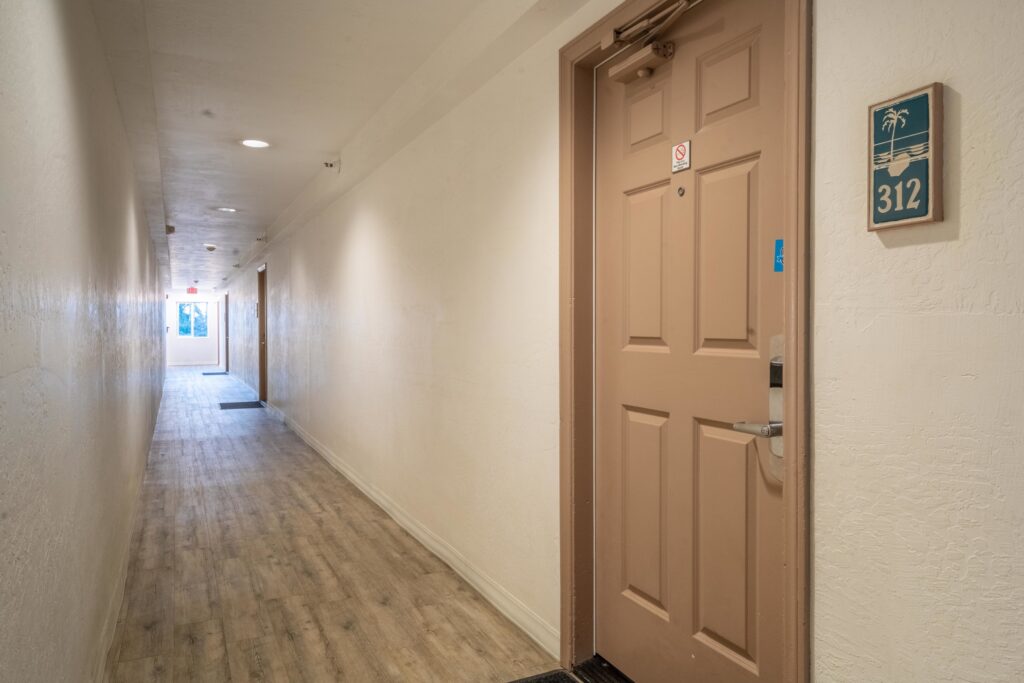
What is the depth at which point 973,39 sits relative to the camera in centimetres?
117

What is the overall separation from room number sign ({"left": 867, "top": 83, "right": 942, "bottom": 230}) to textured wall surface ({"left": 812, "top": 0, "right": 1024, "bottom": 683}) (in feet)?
0.08

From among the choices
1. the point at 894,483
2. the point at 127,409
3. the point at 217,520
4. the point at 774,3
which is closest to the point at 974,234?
the point at 894,483

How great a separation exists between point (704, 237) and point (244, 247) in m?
9.75


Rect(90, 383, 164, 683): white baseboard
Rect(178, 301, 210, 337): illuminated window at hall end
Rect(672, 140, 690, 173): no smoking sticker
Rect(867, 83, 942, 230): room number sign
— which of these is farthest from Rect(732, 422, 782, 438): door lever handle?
Rect(178, 301, 210, 337): illuminated window at hall end

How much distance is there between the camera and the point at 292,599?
299cm

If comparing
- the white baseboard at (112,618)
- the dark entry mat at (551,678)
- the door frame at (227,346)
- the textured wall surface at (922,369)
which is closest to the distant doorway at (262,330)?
the door frame at (227,346)

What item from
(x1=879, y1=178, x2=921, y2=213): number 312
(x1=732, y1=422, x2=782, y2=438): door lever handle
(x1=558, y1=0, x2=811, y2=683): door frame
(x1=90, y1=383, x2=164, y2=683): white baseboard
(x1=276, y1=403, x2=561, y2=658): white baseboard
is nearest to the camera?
(x1=879, y1=178, x2=921, y2=213): number 312

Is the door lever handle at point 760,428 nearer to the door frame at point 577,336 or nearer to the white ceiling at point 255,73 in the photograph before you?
the door frame at point 577,336

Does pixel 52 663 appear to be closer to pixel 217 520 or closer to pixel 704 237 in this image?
pixel 704 237

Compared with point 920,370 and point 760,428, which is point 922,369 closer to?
point 920,370

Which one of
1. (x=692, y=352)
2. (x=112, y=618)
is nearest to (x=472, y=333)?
(x=692, y=352)

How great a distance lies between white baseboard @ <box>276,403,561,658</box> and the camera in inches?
101

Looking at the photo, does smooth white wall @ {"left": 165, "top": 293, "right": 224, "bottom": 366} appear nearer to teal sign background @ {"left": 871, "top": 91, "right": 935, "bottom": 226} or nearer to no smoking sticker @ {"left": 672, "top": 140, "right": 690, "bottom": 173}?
no smoking sticker @ {"left": 672, "top": 140, "right": 690, "bottom": 173}

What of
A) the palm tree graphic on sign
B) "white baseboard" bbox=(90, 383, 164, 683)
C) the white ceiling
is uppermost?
the white ceiling
